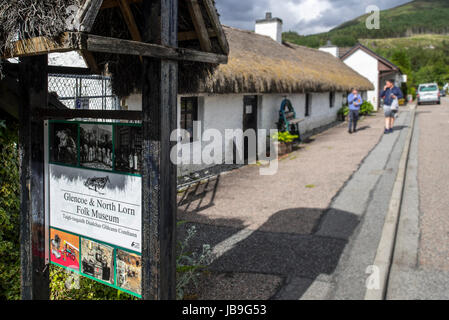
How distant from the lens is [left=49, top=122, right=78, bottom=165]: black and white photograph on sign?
308 centimetres

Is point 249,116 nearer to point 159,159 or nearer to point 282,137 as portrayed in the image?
point 282,137

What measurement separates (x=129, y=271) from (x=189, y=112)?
23.2 feet

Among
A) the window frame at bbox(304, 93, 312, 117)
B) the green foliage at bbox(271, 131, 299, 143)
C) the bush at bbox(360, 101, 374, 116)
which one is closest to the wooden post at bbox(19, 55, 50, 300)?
the green foliage at bbox(271, 131, 299, 143)

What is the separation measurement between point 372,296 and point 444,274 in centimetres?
115

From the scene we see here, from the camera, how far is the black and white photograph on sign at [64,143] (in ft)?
10.1

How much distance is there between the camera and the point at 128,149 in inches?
109

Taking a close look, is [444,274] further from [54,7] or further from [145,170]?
[54,7]

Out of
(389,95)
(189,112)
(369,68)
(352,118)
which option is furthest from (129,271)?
(369,68)

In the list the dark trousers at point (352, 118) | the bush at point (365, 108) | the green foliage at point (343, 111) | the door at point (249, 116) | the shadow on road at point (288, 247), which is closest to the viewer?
the shadow on road at point (288, 247)

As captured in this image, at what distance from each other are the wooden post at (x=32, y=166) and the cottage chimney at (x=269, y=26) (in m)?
17.1

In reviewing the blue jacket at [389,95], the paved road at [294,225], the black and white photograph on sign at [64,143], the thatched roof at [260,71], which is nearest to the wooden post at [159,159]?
the black and white photograph on sign at [64,143]

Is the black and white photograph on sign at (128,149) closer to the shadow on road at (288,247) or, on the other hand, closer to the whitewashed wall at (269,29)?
the shadow on road at (288,247)

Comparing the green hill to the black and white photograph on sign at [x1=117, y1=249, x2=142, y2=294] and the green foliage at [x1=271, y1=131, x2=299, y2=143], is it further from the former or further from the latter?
the black and white photograph on sign at [x1=117, y1=249, x2=142, y2=294]

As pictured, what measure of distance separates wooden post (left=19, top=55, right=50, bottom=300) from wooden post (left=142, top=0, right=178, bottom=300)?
1116mm
